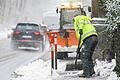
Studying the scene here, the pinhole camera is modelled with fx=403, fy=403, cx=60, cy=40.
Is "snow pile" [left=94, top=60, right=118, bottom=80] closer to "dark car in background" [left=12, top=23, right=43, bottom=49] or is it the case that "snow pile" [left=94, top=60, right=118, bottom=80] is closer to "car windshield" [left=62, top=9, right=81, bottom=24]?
"car windshield" [left=62, top=9, right=81, bottom=24]

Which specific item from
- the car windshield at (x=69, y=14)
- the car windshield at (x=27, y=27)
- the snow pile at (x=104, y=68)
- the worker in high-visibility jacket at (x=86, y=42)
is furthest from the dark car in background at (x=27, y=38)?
the worker in high-visibility jacket at (x=86, y=42)

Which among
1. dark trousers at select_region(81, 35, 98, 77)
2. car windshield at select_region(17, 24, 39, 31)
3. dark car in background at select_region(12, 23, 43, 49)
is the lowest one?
dark car in background at select_region(12, 23, 43, 49)

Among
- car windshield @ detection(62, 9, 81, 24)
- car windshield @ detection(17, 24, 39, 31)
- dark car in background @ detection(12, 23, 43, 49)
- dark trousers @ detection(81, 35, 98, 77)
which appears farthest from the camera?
car windshield @ detection(17, 24, 39, 31)

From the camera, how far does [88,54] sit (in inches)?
414

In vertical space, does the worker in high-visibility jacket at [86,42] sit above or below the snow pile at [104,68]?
above

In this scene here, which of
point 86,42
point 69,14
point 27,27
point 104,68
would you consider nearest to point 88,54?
point 86,42

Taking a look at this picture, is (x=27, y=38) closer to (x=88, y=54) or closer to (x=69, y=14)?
(x=69, y=14)

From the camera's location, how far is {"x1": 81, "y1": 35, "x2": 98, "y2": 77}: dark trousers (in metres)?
10.5

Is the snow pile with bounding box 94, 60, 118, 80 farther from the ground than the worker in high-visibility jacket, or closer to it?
closer to it

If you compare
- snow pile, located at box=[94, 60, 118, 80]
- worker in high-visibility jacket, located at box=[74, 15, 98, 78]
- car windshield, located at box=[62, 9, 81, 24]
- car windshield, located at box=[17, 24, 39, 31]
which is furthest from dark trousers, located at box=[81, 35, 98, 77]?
car windshield, located at box=[17, 24, 39, 31]

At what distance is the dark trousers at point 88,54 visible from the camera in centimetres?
1048

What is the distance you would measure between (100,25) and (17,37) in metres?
12.0

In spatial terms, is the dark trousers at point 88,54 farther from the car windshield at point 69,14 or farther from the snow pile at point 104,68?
the car windshield at point 69,14

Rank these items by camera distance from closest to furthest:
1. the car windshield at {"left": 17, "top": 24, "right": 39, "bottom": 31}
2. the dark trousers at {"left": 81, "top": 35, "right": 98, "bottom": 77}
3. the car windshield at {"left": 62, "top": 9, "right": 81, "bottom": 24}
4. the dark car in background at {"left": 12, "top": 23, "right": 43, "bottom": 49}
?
the dark trousers at {"left": 81, "top": 35, "right": 98, "bottom": 77} → the car windshield at {"left": 62, "top": 9, "right": 81, "bottom": 24} → the dark car in background at {"left": 12, "top": 23, "right": 43, "bottom": 49} → the car windshield at {"left": 17, "top": 24, "right": 39, "bottom": 31}
